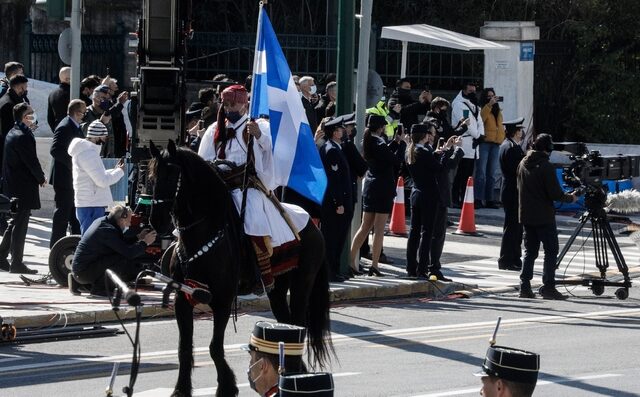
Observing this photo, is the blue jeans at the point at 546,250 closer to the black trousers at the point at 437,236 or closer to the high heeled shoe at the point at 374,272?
the black trousers at the point at 437,236

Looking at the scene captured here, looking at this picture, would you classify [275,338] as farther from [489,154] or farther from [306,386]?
[489,154]

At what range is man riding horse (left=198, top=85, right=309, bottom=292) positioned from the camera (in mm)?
12023

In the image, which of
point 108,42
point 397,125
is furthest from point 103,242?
point 108,42

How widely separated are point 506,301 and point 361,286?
1727 millimetres

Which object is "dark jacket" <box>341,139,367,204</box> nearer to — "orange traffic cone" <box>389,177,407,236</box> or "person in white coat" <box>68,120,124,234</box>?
"person in white coat" <box>68,120,124,234</box>

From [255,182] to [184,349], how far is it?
1539 mm

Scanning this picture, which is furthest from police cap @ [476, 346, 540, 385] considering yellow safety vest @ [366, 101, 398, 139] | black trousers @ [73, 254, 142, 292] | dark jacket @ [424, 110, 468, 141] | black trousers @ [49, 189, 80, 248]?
dark jacket @ [424, 110, 468, 141]

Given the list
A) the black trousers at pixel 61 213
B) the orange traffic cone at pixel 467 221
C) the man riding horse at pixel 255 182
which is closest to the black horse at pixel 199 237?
the man riding horse at pixel 255 182

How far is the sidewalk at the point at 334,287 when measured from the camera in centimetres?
1552

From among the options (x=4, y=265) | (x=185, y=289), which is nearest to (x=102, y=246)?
(x=4, y=265)

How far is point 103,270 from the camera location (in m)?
16.5

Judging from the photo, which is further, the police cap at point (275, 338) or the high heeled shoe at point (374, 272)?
the high heeled shoe at point (374, 272)

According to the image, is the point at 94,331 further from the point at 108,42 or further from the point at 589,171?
the point at 108,42

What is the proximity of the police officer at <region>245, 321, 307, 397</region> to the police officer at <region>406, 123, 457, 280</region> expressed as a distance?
407 inches
